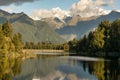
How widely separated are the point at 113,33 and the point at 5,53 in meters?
64.5

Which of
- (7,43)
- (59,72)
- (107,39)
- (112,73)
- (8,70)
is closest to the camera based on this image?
(112,73)

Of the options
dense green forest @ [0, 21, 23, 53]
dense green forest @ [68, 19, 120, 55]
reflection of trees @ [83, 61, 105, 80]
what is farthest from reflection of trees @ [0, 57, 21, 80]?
dense green forest @ [68, 19, 120, 55]

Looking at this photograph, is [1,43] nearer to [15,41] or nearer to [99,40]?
[15,41]

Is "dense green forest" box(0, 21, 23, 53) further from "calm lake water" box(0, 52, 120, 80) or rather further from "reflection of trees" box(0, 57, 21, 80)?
"reflection of trees" box(0, 57, 21, 80)

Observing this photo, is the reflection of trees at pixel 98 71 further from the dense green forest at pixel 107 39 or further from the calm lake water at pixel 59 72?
the dense green forest at pixel 107 39

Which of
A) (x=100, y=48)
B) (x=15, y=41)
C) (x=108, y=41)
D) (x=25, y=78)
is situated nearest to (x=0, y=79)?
(x=25, y=78)

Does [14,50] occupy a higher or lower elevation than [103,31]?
lower

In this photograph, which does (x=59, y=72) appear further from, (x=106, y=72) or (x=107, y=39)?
(x=107, y=39)

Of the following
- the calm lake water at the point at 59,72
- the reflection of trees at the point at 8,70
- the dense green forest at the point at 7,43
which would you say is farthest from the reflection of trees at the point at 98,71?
the dense green forest at the point at 7,43

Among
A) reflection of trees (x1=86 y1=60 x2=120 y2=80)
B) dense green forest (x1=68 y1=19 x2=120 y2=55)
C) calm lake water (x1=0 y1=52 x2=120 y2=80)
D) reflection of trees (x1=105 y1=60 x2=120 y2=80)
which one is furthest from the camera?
dense green forest (x1=68 y1=19 x2=120 y2=55)

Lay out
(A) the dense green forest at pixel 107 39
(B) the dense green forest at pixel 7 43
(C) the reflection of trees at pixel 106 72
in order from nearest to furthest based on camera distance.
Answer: (C) the reflection of trees at pixel 106 72, (B) the dense green forest at pixel 7 43, (A) the dense green forest at pixel 107 39

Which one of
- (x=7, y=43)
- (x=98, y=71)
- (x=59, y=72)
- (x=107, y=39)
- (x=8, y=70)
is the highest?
(x=107, y=39)

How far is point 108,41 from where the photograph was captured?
16350 centimetres

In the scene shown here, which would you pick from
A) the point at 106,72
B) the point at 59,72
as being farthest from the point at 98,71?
the point at 59,72
